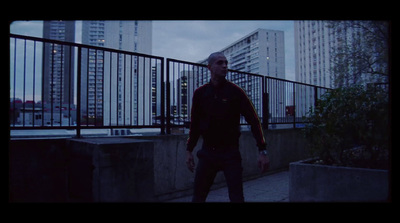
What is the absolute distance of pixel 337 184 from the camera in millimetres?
3326

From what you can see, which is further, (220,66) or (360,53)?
(360,53)

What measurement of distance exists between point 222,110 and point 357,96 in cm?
239

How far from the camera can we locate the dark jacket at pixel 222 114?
9.68ft

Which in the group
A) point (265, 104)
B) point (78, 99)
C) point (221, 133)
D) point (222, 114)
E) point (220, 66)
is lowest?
point (221, 133)

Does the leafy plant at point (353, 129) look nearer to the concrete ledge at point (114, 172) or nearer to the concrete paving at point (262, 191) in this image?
the concrete paving at point (262, 191)

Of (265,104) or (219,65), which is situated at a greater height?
(219,65)

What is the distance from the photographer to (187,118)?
5.59 meters

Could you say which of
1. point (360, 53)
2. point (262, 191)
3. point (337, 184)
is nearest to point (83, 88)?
point (262, 191)

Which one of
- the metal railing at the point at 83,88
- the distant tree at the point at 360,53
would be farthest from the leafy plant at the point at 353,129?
the distant tree at the point at 360,53

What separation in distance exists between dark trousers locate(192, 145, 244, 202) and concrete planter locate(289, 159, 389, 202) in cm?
130

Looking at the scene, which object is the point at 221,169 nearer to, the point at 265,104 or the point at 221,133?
the point at 221,133

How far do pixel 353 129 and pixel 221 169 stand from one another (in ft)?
7.19

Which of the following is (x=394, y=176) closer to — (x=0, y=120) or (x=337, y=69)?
(x=0, y=120)
